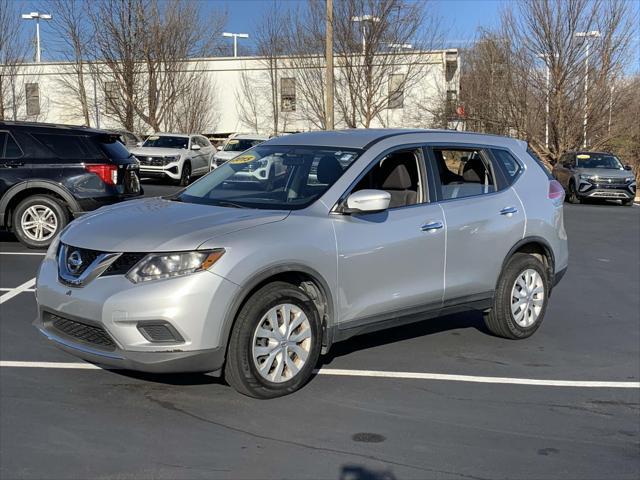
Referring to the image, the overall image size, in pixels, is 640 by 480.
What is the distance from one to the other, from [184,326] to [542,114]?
91.5 ft

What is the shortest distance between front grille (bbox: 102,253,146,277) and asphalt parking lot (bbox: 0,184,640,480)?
2.92 ft

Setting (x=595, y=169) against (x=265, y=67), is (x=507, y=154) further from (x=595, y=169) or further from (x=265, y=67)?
(x=265, y=67)

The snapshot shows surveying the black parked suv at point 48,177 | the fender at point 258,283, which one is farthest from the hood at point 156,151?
the fender at point 258,283

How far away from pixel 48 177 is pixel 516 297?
23.1ft

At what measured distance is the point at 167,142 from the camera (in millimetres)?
24266

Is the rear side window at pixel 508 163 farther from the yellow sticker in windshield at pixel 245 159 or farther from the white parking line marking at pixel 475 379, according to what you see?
the yellow sticker in windshield at pixel 245 159

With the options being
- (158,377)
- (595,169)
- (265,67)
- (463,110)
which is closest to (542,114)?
(463,110)

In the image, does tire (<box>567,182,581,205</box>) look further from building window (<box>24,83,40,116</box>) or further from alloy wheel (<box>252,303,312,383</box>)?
building window (<box>24,83,40,116</box>)

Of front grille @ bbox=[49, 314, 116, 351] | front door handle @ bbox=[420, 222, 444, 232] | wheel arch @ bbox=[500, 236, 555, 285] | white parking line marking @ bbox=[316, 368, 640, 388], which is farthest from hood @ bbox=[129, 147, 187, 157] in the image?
front grille @ bbox=[49, 314, 116, 351]

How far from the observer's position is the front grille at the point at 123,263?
4172 mm

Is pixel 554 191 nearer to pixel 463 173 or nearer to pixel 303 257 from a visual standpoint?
pixel 463 173

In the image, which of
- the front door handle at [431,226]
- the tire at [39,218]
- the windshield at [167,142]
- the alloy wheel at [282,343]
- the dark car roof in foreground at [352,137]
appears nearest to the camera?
the alloy wheel at [282,343]

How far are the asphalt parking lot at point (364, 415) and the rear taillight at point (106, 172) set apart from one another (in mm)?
4095

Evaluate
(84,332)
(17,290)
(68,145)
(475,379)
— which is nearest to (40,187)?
(68,145)
